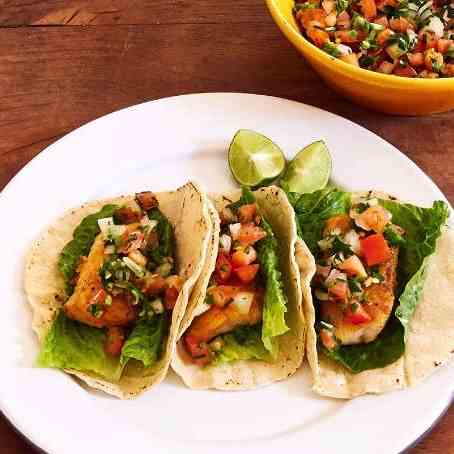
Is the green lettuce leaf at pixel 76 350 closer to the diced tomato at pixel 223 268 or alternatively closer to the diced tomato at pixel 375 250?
the diced tomato at pixel 223 268

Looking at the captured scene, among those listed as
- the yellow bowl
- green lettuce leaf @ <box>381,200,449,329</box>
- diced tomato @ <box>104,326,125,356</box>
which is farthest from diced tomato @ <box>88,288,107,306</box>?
the yellow bowl

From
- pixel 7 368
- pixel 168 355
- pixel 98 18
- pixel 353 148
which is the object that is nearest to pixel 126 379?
pixel 168 355

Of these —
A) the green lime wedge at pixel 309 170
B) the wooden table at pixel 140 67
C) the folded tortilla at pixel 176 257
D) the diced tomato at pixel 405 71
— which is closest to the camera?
the folded tortilla at pixel 176 257

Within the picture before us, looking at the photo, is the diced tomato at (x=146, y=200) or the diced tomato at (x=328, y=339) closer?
the diced tomato at (x=328, y=339)

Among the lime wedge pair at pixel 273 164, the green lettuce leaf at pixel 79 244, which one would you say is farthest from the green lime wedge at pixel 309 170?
the green lettuce leaf at pixel 79 244

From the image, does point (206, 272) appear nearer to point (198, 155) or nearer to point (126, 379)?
point (126, 379)

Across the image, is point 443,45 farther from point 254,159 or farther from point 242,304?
point 242,304
